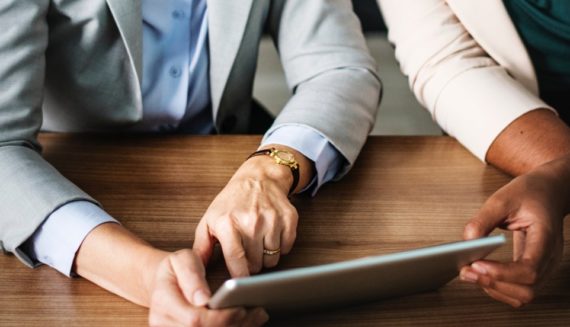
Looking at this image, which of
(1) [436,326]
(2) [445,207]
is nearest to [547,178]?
(2) [445,207]

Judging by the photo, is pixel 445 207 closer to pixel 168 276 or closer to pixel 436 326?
pixel 436 326

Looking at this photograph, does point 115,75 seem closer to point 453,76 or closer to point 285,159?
point 285,159

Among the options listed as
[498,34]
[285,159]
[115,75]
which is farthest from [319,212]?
[498,34]

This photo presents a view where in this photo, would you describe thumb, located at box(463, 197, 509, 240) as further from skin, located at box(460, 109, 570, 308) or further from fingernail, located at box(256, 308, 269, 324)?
fingernail, located at box(256, 308, 269, 324)

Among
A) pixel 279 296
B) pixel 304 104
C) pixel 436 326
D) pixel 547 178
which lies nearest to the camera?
pixel 279 296

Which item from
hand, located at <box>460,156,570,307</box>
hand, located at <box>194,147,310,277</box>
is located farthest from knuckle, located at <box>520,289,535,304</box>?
hand, located at <box>194,147,310,277</box>

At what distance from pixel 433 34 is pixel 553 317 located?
0.58m

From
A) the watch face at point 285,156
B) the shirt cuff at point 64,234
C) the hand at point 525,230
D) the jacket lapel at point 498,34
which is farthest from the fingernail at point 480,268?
the jacket lapel at point 498,34

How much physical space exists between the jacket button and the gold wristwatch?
0.96 feet

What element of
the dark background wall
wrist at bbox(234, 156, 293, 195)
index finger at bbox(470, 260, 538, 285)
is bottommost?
the dark background wall

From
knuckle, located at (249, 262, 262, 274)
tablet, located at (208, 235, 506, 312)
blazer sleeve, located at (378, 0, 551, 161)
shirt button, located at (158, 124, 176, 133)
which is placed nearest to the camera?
tablet, located at (208, 235, 506, 312)

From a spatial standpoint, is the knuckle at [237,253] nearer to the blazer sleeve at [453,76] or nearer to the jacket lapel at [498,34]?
the blazer sleeve at [453,76]

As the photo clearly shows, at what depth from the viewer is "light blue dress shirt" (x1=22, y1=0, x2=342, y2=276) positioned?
100 cm

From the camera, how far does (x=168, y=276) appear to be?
28.8 inches
